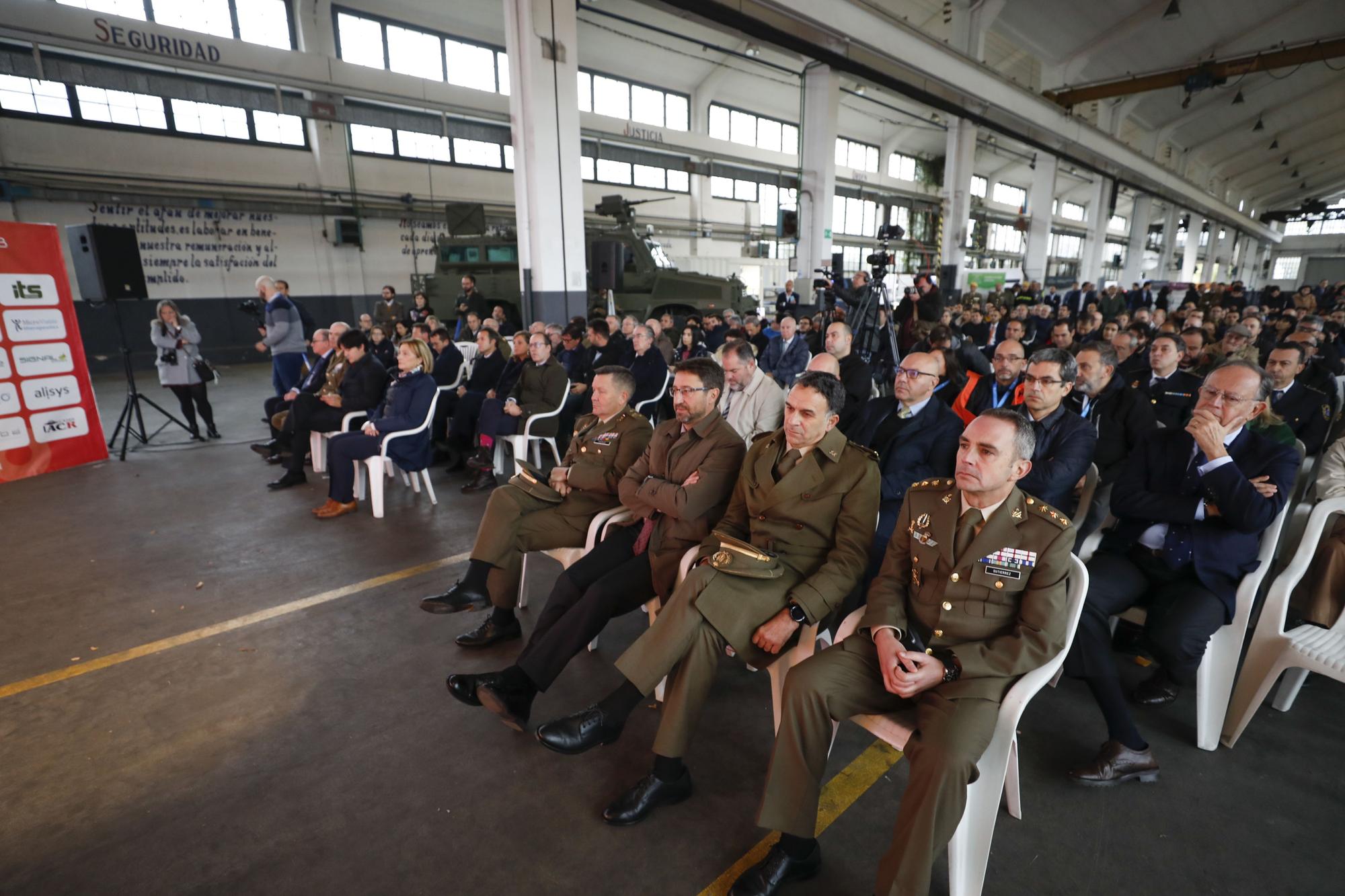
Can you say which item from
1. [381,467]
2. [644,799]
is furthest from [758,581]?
[381,467]

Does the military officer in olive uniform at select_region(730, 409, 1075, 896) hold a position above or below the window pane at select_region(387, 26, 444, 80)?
below

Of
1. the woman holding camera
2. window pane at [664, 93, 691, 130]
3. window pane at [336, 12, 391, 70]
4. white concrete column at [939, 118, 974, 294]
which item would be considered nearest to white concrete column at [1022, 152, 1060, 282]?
white concrete column at [939, 118, 974, 294]

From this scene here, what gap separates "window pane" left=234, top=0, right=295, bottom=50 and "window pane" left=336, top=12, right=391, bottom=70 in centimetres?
85

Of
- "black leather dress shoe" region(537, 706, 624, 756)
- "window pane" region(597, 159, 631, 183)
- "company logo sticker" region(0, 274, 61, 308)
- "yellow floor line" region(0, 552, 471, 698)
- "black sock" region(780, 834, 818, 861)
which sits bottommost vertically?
"yellow floor line" region(0, 552, 471, 698)

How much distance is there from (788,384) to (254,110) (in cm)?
1106

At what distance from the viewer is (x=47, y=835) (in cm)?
185

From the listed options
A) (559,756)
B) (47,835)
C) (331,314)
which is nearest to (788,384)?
(559,756)

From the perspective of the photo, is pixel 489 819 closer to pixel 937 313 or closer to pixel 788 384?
pixel 788 384

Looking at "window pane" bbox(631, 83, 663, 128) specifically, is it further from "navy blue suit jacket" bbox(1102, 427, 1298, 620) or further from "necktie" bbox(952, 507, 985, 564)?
"necktie" bbox(952, 507, 985, 564)

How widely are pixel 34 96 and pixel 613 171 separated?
33.3ft

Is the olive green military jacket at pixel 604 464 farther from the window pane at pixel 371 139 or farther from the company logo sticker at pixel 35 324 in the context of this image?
the window pane at pixel 371 139

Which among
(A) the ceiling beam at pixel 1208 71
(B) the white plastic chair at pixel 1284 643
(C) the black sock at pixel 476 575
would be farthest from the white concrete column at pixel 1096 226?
(C) the black sock at pixel 476 575

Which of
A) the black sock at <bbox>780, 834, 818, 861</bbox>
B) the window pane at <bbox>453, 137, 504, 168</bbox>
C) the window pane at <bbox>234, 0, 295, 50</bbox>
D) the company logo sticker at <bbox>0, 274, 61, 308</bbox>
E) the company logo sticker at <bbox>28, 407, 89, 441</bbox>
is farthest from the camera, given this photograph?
the window pane at <bbox>453, 137, 504, 168</bbox>

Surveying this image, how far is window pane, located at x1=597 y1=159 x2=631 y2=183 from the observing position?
1522 cm
